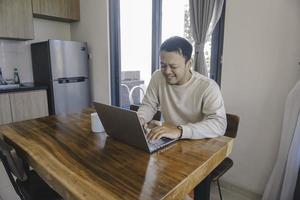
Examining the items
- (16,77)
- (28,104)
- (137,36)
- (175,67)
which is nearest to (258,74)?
(175,67)

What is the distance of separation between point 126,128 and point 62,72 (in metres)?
2.43

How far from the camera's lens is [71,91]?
10.6ft

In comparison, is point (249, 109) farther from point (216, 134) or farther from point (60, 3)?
point (60, 3)

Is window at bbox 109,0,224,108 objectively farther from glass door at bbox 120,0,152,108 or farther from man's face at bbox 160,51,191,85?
man's face at bbox 160,51,191,85

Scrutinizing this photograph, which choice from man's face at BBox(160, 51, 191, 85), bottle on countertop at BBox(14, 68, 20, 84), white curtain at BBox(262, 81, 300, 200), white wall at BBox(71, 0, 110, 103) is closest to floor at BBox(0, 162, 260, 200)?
white curtain at BBox(262, 81, 300, 200)

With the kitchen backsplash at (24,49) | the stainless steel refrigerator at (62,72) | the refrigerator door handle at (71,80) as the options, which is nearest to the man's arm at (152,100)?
the stainless steel refrigerator at (62,72)

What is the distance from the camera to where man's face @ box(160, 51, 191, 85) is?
52.7 inches

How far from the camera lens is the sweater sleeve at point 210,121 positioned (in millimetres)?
1110

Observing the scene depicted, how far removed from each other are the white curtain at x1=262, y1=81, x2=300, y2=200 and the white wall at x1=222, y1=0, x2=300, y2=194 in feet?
0.40

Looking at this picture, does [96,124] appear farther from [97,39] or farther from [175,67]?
[97,39]

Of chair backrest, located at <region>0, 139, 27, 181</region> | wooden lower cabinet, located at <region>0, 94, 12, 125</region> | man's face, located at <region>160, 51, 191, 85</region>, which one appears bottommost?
wooden lower cabinet, located at <region>0, 94, 12, 125</region>

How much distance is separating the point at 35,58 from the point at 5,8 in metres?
0.73

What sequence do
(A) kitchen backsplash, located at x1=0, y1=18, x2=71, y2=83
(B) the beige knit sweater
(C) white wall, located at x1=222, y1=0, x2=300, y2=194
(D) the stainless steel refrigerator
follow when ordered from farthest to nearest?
(A) kitchen backsplash, located at x1=0, y1=18, x2=71, y2=83 < (D) the stainless steel refrigerator < (C) white wall, located at x1=222, y1=0, x2=300, y2=194 < (B) the beige knit sweater

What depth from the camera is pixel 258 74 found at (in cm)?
183
